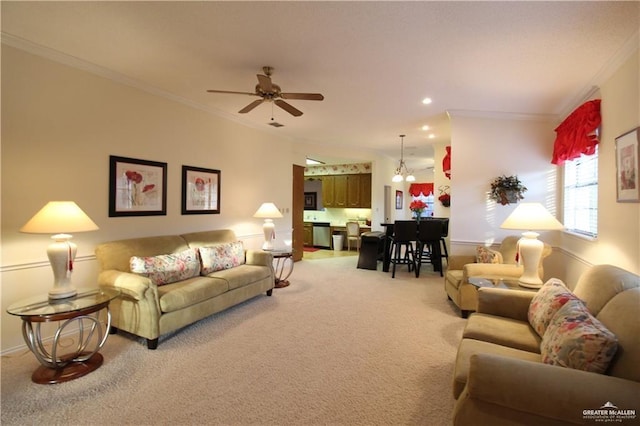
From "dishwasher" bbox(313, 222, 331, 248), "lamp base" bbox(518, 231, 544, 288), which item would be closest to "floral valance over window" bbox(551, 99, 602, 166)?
"lamp base" bbox(518, 231, 544, 288)

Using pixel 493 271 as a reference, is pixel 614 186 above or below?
above

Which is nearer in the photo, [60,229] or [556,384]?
[556,384]

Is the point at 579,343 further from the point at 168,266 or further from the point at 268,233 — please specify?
the point at 268,233

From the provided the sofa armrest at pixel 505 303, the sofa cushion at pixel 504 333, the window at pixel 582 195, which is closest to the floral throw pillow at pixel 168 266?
the sofa cushion at pixel 504 333

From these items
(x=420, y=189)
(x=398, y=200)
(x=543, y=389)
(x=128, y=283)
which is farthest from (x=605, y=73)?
(x=420, y=189)

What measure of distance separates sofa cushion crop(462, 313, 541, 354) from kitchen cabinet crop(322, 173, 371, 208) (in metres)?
6.08

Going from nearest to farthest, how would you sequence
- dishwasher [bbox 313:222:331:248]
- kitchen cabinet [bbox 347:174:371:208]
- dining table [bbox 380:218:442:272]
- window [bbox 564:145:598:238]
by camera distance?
window [bbox 564:145:598:238] → dining table [bbox 380:218:442:272] → kitchen cabinet [bbox 347:174:371:208] → dishwasher [bbox 313:222:331:248]

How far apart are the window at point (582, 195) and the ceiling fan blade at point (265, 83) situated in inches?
133

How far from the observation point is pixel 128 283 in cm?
269

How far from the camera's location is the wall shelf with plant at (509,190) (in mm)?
4145

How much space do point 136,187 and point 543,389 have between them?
387 cm

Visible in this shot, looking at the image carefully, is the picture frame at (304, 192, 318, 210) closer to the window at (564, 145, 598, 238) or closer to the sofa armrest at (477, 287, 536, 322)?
the window at (564, 145, 598, 238)

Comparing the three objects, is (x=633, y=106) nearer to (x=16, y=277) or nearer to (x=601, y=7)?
(x=601, y=7)

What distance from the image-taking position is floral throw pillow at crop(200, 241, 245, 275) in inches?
143
